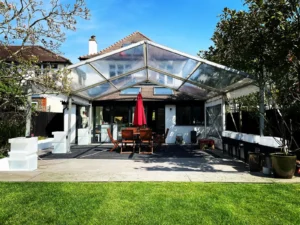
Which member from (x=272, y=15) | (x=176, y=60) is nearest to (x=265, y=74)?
(x=272, y=15)

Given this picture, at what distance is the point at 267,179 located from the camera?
6.17 metres

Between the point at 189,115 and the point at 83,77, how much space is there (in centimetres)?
826

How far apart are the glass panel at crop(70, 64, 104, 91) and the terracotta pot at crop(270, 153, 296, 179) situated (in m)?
6.41

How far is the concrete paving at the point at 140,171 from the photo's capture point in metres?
6.15

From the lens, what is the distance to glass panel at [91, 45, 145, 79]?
8331 millimetres

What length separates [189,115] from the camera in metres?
16.1

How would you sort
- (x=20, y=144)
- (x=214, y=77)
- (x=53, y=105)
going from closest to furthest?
(x=20, y=144), (x=214, y=77), (x=53, y=105)

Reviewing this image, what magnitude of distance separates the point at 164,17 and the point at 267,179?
334 inches

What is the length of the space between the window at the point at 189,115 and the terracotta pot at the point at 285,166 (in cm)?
978

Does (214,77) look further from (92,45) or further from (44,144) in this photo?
(92,45)

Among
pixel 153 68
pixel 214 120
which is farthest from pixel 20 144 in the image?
pixel 214 120

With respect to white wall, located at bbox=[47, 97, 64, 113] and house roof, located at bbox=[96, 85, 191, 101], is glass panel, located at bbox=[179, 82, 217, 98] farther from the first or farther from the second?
white wall, located at bbox=[47, 97, 64, 113]

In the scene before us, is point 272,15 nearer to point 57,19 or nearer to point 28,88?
point 57,19

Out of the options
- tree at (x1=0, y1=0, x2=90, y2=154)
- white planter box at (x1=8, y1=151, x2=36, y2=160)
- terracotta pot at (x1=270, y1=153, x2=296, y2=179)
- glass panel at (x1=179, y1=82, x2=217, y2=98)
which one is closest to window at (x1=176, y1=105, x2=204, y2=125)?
glass panel at (x1=179, y1=82, x2=217, y2=98)
